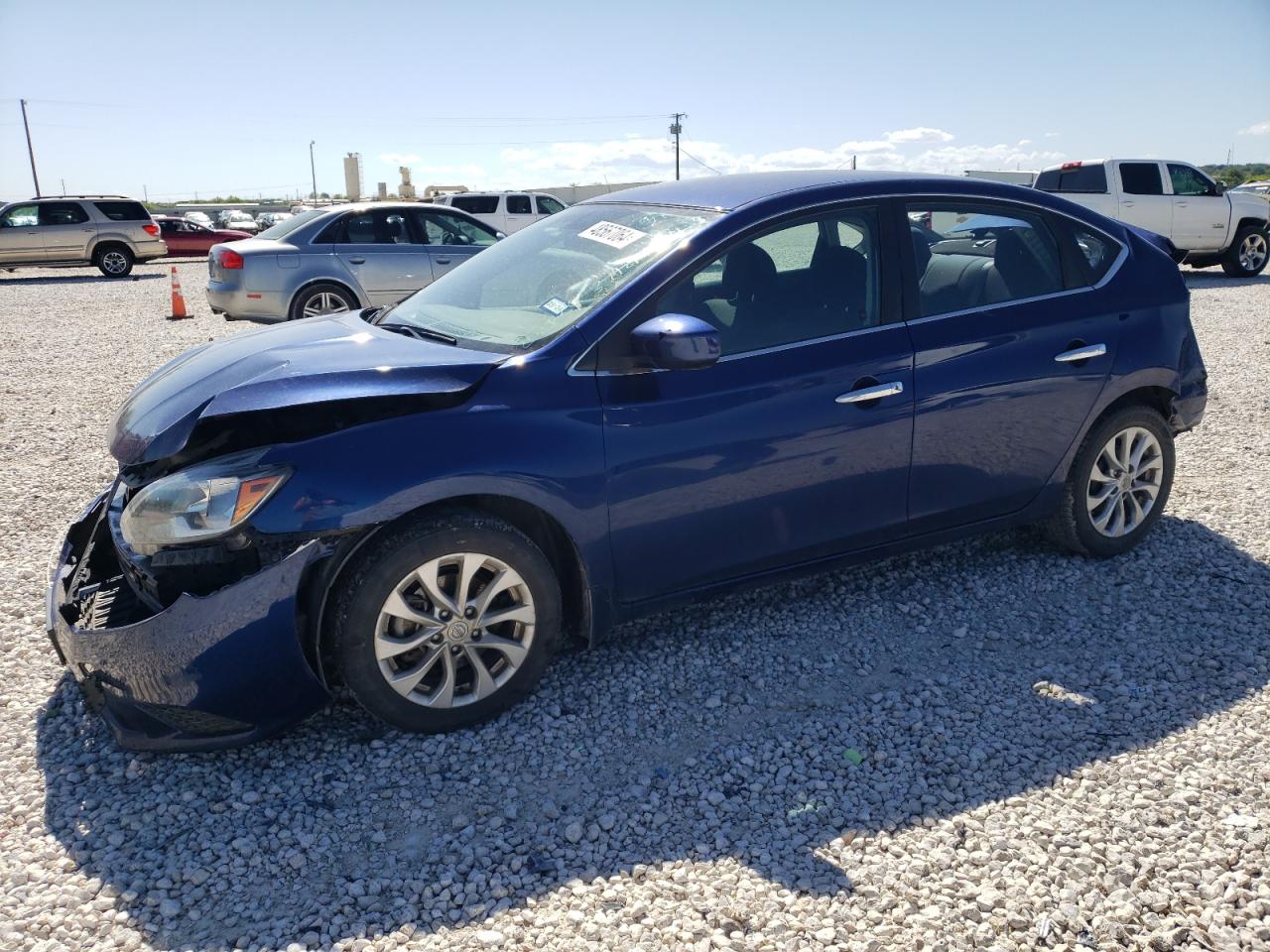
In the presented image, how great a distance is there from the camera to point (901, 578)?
177 inches

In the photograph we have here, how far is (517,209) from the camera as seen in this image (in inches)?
876

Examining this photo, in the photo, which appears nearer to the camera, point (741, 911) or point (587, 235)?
point (741, 911)

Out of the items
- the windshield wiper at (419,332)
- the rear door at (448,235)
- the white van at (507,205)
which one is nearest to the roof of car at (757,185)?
the windshield wiper at (419,332)

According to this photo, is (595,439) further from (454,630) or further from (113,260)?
(113,260)

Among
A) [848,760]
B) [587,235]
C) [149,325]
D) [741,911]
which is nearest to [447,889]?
[741,911]

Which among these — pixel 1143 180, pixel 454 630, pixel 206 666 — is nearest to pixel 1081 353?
pixel 454 630

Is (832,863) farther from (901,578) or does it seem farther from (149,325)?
(149,325)

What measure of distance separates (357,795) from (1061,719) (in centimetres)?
231

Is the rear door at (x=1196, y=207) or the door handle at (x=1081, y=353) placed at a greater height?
the rear door at (x=1196, y=207)

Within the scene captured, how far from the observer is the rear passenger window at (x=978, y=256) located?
4.01 metres

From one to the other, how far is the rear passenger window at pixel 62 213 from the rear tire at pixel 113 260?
0.75 meters

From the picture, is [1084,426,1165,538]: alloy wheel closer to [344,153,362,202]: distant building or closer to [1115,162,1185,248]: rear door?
[1115,162,1185,248]: rear door

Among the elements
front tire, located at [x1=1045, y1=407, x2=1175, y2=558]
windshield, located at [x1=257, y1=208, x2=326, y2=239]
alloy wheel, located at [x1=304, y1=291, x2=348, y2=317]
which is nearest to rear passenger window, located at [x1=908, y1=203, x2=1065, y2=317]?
front tire, located at [x1=1045, y1=407, x2=1175, y2=558]

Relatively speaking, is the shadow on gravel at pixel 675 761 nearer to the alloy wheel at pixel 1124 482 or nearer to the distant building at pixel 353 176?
the alloy wheel at pixel 1124 482
